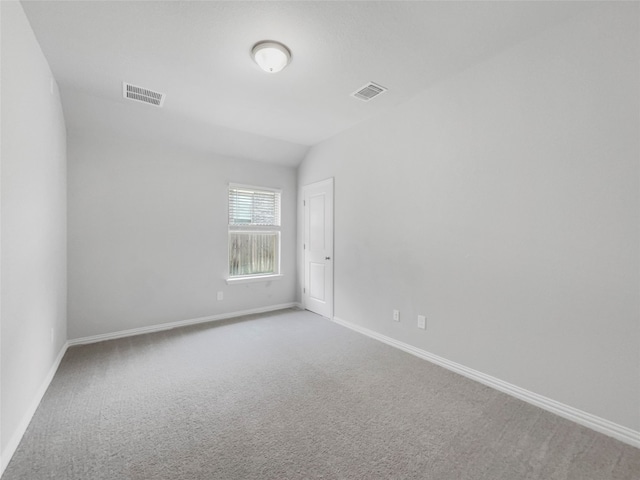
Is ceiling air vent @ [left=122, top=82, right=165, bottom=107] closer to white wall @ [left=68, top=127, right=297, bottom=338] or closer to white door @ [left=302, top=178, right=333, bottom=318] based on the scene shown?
white wall @ [left=68, top=127, right=297, bottom=338]

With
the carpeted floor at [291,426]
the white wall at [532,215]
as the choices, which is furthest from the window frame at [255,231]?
the white wall at [532,215]

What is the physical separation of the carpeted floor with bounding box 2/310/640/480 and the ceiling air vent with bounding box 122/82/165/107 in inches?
106

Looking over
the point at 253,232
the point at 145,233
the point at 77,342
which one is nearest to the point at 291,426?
the point at 77,342

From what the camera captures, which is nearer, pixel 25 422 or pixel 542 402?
pixel 25 422

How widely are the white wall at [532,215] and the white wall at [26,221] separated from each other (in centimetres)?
307

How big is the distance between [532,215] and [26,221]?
3.58 metres

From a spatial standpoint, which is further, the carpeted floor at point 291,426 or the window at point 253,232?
the window at point 253,232

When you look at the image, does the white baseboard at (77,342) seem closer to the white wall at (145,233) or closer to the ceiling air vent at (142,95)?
the white wall at (145,233)

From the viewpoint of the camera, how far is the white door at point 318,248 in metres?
4.20

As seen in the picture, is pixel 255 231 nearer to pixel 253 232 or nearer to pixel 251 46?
pixel 253 232

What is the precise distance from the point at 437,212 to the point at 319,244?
2021 mm

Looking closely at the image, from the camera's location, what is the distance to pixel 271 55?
2.18 meters

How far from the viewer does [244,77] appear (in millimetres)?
2598

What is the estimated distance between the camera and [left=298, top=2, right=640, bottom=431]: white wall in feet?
5.87
